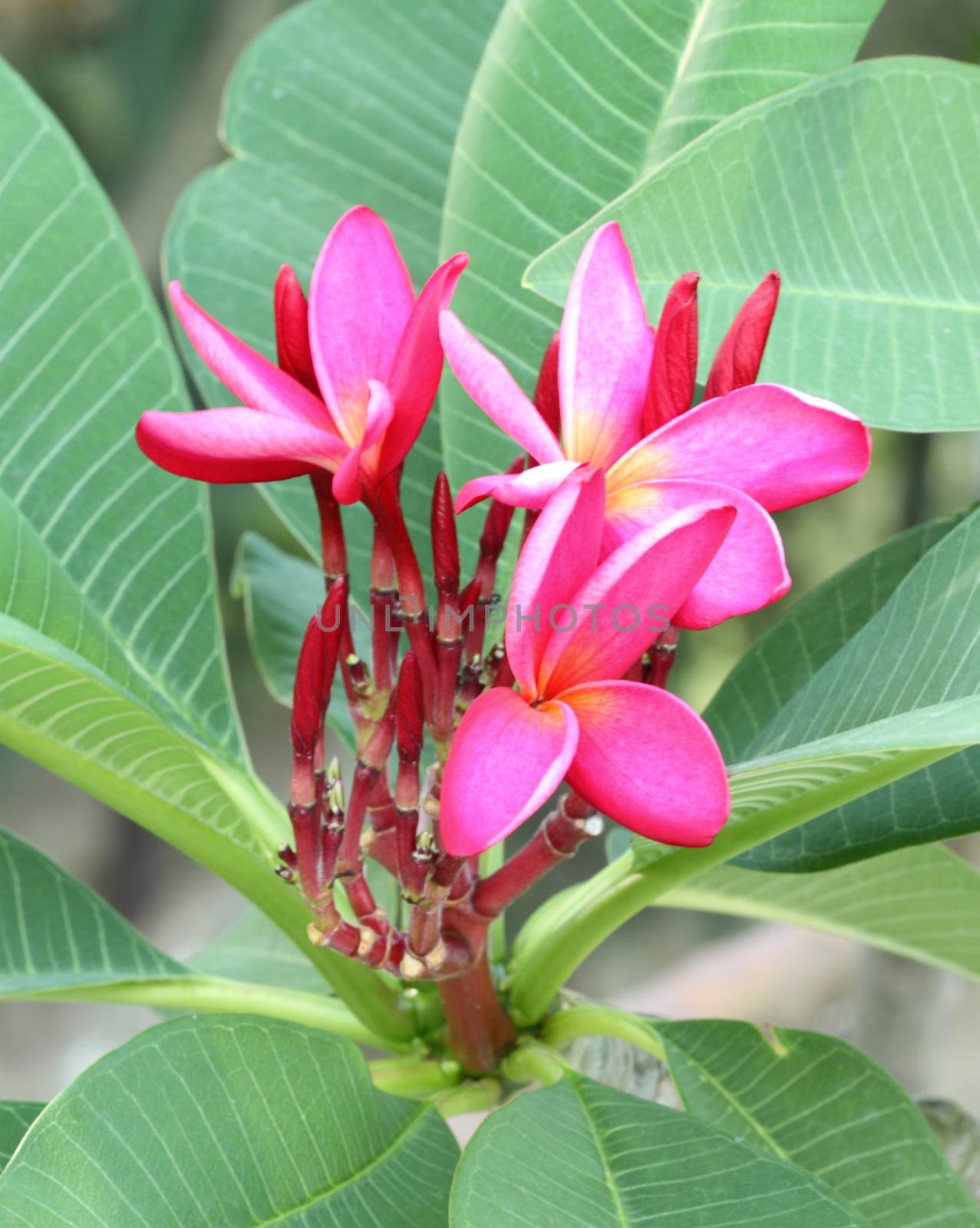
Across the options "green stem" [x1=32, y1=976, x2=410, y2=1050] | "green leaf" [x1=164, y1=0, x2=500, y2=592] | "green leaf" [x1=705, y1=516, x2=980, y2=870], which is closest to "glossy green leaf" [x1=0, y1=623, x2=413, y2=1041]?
"green stem" [x1=32, y1=976, x2=410, y2=1050]

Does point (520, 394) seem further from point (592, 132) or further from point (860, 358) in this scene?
point (592, 132)

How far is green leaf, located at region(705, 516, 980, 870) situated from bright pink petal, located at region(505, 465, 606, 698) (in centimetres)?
26

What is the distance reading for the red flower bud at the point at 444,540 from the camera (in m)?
0.48

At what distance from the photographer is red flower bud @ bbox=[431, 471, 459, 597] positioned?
0.48m

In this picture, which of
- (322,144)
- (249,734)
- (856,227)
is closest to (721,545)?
(856,227)

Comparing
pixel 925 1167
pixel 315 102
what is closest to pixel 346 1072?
pixel 925 1167

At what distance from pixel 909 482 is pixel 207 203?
4.95 feet

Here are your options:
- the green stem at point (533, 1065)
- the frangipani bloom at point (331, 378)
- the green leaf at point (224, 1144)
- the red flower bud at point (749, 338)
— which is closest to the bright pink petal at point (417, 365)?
the frangipani bloom at point (331, 378)

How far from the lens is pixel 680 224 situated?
563mm

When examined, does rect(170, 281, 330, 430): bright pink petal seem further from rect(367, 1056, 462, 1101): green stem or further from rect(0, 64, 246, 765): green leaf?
rect(367, 1056, 462, 1101): green stem

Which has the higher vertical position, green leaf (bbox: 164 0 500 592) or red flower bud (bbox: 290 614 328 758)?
green leaf (bbox: 164 0 500 592)

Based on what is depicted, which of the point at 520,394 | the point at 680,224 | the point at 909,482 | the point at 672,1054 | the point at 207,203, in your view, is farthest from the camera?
the point at 909,482

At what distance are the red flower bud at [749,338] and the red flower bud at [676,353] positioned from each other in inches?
0.4

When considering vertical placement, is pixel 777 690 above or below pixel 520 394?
below
